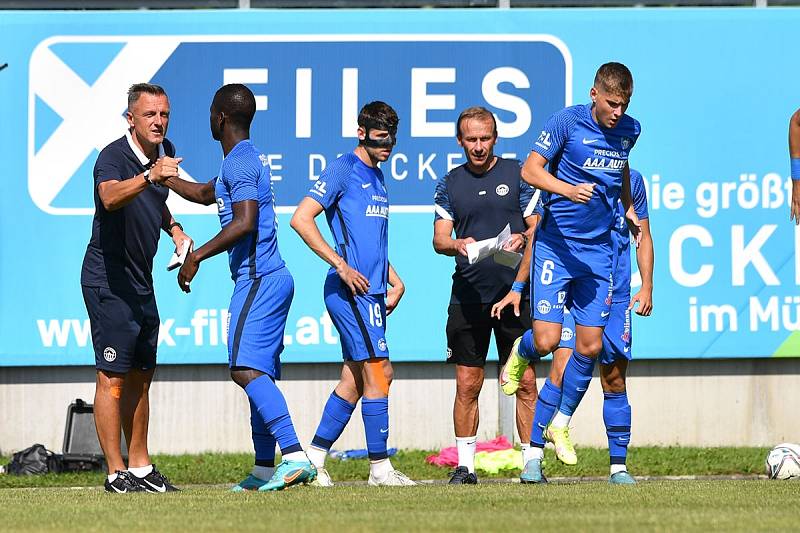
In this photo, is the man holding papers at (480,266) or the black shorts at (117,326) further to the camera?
the man holding papers at (480,266)

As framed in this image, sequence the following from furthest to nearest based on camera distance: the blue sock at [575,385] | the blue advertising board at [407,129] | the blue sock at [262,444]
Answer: the blue advertising board at [407,129] → the blue sock at [575,385] → the blue sock at [262,444]

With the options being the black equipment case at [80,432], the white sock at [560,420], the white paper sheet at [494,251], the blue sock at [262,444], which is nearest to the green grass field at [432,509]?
the blue sock at [262,444]

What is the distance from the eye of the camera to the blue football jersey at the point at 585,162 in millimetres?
8320

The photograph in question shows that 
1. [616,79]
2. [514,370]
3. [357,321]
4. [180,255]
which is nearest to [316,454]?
[357,321]

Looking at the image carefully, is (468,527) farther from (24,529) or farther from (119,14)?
(119,14)

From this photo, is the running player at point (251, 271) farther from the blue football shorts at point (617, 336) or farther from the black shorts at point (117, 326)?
the blue football shorts at point (617, 336)

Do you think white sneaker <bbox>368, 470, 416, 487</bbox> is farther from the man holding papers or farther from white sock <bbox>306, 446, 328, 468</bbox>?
the man holding papers

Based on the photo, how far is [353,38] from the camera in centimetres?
1232

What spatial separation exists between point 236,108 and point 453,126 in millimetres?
4528

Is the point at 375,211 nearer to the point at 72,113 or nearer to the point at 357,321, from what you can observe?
the point at 357,321

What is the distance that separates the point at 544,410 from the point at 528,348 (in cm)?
48

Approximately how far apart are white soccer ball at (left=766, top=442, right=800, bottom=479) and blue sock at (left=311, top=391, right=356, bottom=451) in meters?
3.00

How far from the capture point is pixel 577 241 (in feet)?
27.6

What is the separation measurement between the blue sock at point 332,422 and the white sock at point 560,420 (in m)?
1.30
